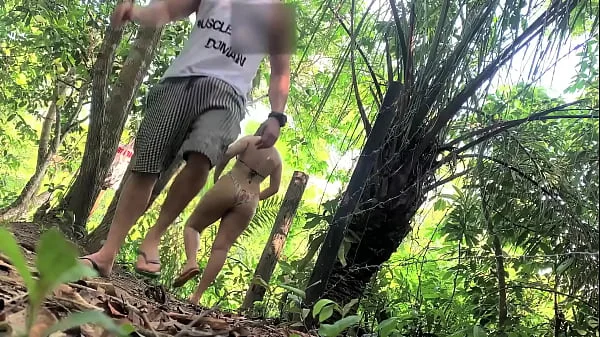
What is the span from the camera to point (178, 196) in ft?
6.41

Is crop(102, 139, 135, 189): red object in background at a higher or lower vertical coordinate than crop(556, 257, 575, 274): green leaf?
higher

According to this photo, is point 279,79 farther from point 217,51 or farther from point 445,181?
point 445,181

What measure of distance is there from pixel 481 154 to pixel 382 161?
35 cm

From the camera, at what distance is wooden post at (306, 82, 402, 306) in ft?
6.61

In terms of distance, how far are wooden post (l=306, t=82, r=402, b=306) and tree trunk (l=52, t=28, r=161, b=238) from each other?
1.76 m

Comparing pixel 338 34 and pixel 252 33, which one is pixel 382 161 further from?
pixel 338 34

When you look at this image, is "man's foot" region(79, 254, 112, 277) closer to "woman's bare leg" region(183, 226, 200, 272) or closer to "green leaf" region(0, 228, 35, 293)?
"woman's bare leg" region(183, 226, 200, 272)

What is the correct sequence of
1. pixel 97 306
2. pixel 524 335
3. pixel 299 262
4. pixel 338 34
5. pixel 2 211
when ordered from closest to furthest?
pixel 97 306 < pixel 524 335 < pixel 299 262 < pixel 338 34 < pixel 2 211

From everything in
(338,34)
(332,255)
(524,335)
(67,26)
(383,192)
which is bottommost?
(524,335)

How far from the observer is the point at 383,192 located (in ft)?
7.24

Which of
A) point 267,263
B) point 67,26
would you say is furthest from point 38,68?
point 267,263

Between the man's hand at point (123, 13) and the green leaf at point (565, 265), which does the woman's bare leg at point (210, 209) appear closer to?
the man's hand at point (123, 13)

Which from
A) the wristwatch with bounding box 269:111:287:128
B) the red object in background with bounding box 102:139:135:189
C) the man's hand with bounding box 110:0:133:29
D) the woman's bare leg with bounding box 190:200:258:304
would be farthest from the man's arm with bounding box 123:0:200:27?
the red object in background with bounding box 102:139:135:189

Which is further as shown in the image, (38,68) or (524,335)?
(38,68)
